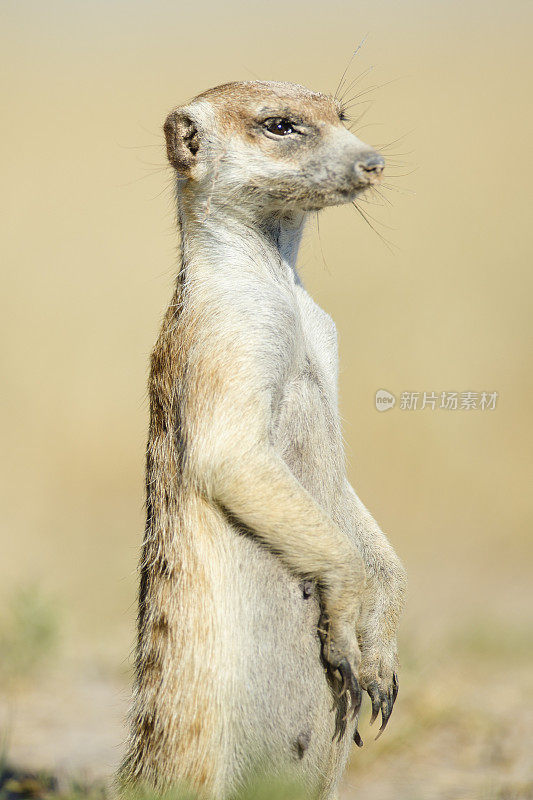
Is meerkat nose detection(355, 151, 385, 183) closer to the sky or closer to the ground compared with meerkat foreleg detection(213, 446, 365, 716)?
closer to the sky

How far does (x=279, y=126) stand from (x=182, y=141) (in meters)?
0.41

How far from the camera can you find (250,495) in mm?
3297

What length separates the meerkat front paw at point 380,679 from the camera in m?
3.77

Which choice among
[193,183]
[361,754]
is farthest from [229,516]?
[361,754]

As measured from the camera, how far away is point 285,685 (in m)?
3.54

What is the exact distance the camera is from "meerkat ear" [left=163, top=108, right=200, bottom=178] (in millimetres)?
3754

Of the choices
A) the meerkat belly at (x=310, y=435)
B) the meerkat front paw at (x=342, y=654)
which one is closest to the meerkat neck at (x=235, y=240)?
the meerkat belly at (x=310, y=435)

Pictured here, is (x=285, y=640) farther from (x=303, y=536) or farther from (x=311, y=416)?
(x=311, y=416)

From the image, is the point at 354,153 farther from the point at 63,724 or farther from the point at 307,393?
the point at 63,724

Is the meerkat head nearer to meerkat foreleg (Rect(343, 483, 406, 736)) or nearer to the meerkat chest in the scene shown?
the meerkat chest

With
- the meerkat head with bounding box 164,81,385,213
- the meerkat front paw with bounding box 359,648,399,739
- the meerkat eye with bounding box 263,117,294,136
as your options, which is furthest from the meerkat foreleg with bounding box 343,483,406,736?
the meerkat eye with bounding box 263,117,294,136

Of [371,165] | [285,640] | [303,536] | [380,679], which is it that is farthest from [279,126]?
[380,679]

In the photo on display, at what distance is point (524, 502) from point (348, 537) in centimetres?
862

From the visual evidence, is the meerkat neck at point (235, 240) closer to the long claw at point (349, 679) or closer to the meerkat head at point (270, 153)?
the meerkat head at point (270, 153)
